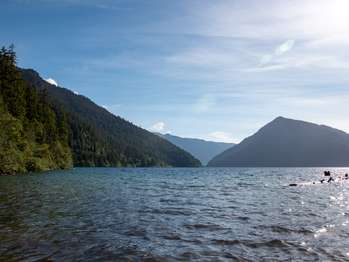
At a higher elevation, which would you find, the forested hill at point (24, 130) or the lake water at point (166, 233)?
the forested hill at point (24, 130)

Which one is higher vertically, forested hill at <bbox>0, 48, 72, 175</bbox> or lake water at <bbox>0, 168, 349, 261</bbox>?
forested hill at <bbox>0, 48, 72, 175</bbox>

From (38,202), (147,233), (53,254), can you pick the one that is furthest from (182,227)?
(38,202)

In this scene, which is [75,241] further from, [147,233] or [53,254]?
[147,233]

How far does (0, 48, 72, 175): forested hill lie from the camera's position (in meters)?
80.6

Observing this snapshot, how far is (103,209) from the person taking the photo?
97.7ft

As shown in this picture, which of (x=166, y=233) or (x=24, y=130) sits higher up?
(x=24, y=130)

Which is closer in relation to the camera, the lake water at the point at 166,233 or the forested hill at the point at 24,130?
the lake water at the point at 166,233

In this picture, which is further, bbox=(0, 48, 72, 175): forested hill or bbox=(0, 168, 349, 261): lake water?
bbox=(0, 48, 72, 175): forested hill

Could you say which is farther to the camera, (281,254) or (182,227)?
(182,227)

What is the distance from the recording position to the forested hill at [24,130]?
8062cm

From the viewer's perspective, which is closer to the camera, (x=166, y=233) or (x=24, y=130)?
(x=166, y=233)

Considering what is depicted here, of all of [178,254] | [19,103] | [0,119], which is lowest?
[178,254]

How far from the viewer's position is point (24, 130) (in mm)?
103375

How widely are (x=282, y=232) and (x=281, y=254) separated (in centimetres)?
523
